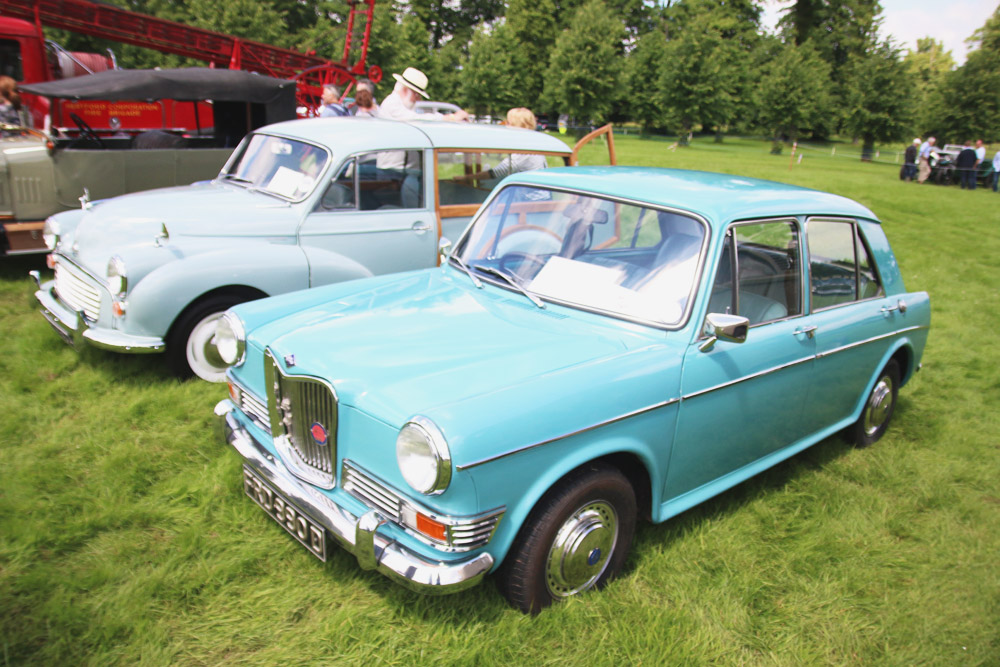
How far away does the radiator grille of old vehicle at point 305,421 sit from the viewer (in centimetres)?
253

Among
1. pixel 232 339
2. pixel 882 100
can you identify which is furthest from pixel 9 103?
pixel 882 100

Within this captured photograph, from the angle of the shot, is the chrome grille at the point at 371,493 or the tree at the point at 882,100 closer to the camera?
the chrome grille at the point at 371,493

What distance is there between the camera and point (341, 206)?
513cm

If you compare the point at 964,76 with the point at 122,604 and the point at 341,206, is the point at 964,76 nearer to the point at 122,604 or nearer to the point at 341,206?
the point at 341,206

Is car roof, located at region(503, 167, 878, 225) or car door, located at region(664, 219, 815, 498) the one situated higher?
car roof, located at region(503, 167, 878, 225)

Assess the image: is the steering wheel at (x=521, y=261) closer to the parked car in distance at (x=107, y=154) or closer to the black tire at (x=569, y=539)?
the black tire at (x=569, y=539)

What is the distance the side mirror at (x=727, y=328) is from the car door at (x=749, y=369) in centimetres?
4

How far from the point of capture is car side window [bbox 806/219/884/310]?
3.58 m

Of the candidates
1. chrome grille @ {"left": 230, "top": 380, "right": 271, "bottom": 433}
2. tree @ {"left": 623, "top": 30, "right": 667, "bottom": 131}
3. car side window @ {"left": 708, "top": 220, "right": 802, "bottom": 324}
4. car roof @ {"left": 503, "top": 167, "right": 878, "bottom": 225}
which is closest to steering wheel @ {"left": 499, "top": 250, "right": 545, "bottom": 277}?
car roof @ {"left": 503, "top": 167, "right": 878, "bottom": 225}

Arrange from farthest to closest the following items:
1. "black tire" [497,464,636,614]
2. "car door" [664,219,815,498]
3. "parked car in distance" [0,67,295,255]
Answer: "parked car in distance" [0,67,295,255], "car door" [664,219,815,498], "black tire" [497,464,636,614]

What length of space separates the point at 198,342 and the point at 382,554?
9.15 ft

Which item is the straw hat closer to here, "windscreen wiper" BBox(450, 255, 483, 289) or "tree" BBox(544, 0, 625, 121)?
"windscreen wiper" BBox(450, 255, 483, 289)

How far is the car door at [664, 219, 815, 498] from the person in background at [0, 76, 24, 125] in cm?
842

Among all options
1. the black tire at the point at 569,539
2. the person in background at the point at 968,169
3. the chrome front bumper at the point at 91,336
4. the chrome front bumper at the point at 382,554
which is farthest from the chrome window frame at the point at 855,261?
the person in background at the point at 968,169
